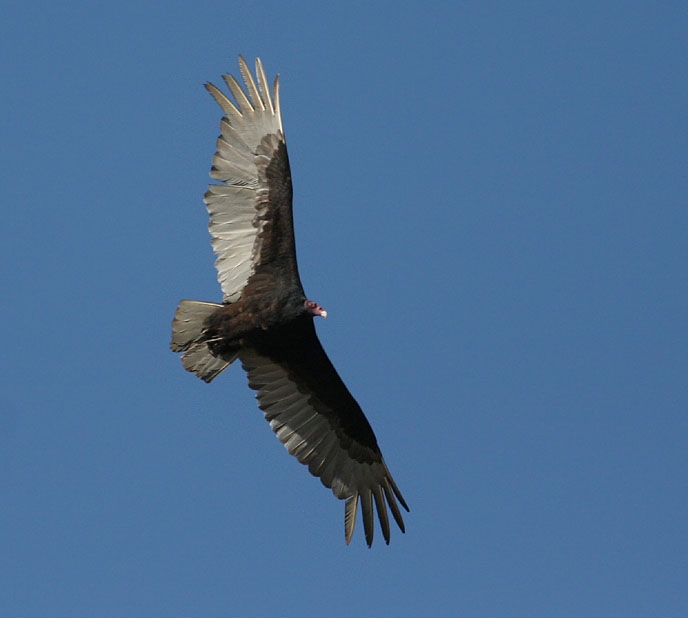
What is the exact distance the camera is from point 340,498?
35.8 feet

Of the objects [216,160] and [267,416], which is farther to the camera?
[267,416]

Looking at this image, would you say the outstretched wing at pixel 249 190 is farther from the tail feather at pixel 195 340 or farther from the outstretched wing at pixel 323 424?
the outstretched wing at pixel 323 424

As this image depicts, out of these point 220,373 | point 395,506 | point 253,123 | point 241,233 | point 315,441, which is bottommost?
point 395,506

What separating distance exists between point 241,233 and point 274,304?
2.32 ft

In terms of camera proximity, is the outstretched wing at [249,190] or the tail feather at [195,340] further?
the tail feather at [195,340]

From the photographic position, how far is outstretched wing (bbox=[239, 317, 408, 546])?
35.5 feet

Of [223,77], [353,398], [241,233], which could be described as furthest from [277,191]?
[353,398]

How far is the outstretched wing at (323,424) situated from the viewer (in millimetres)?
10828

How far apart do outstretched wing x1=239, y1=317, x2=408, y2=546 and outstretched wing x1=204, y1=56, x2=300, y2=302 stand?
0.88 m

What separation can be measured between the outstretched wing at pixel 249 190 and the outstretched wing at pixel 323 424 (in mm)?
884

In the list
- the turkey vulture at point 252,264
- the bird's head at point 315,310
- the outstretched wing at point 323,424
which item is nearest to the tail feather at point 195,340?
the turkey vulture at point 252,264

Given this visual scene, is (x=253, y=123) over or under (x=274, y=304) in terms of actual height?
over

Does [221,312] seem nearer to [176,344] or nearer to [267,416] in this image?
[176,344]

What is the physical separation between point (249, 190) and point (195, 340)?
1.46m
